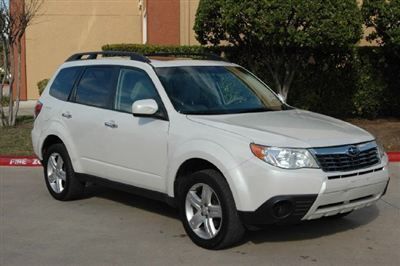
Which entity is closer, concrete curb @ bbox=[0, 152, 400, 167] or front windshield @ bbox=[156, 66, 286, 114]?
front windshield @ bbox=[156, 66, 286, 114]

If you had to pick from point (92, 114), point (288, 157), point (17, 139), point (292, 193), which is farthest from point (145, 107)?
point (17, 139)

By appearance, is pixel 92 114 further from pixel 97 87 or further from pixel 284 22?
pixel 284 22

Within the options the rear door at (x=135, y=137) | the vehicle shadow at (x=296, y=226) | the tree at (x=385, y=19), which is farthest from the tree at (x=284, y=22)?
the rear door at (x=135, y=137)

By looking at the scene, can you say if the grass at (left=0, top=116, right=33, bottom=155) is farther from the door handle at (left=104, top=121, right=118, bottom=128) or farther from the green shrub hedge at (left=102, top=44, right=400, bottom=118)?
the door handle at (left=104, top=121, right=118, bottom=128)

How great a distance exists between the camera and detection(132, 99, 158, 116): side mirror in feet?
19.5

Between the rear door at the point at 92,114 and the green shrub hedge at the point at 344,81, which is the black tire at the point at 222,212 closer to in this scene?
the rear door at the point at 92,114

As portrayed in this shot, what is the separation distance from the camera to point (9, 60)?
14.5m

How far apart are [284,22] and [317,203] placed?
750 cm

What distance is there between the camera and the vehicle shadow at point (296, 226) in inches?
235

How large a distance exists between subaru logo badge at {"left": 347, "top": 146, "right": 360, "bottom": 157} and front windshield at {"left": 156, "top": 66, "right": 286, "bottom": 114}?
1.20 m

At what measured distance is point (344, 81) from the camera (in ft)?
46.4

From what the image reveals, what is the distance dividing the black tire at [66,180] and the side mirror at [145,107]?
174 cm

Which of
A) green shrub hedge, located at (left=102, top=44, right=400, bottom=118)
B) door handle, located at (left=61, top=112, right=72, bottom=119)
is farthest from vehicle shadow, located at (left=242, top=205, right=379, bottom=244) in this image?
green shrub hedge, located at (left=102, top=44, right=400, bottom=118)

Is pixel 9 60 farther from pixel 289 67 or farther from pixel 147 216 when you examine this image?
pixel 147 216
